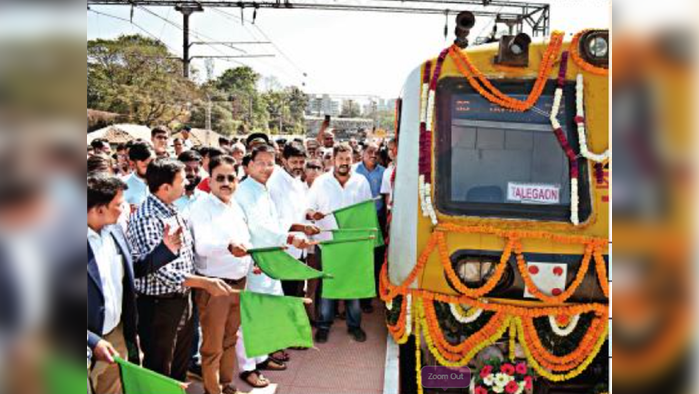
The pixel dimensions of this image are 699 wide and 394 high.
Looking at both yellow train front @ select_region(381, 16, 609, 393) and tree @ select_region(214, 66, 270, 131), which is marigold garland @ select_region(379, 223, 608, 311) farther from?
tree @ select_region(214, 66, 270, 131)

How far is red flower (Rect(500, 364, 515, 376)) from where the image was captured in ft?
12.3

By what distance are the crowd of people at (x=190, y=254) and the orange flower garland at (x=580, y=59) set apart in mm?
2384

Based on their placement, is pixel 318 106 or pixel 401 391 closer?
pixel 401 391

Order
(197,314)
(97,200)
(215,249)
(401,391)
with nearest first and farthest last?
(97,200)
(215,249)
(197,314)
(401,391)

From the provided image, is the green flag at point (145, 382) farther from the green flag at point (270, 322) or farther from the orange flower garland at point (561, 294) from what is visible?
the orange flower garland at point (561, 294)

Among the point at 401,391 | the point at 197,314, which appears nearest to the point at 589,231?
the point at 401,391

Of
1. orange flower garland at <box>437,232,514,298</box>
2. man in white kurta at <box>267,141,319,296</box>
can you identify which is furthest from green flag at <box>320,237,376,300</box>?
orange flower garland at <box>437,232,514,298</box>

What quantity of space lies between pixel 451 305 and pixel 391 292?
0.44 meters

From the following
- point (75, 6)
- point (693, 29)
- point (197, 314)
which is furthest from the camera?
point (197, 314)

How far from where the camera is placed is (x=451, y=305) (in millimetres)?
3793

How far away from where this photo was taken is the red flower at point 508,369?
12.3 feet

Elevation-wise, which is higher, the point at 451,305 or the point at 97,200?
the point at 97,200

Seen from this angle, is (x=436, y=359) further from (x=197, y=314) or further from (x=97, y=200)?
(x=97, y=200)

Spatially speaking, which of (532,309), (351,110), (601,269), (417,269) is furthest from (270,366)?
(351,110)
